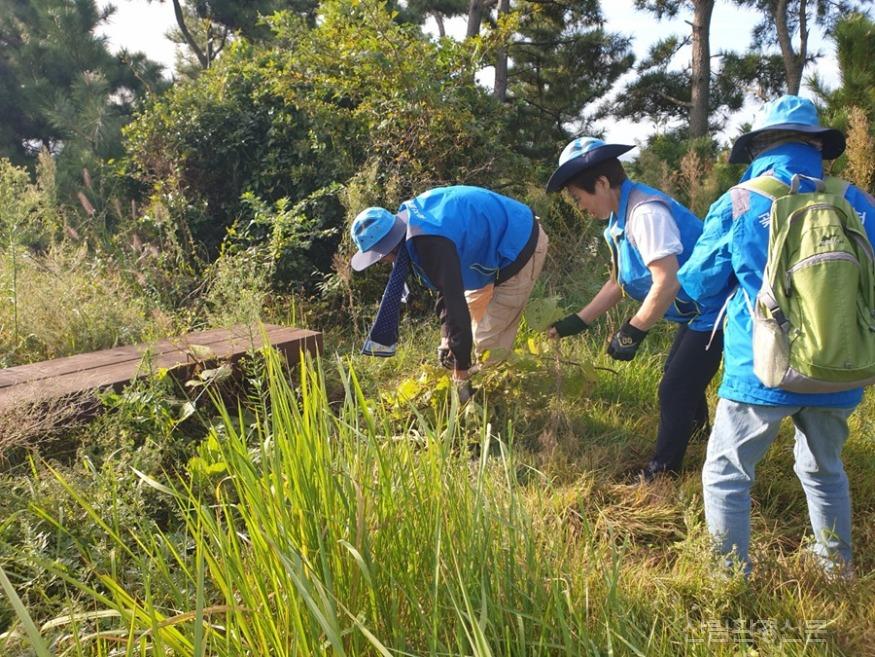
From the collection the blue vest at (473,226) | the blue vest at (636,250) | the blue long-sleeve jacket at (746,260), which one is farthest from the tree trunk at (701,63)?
the blue long-sleeve jacket at (746,260)

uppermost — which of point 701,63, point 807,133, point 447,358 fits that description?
point 701,63

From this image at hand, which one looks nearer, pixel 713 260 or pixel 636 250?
pixel 713 260

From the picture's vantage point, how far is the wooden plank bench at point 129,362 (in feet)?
9.37

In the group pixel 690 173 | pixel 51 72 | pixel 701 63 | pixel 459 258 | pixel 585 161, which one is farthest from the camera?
pixel 51 72

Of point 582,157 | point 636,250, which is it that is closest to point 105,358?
point 582,157

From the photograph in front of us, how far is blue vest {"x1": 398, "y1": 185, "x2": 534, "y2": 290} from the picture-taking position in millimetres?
3254

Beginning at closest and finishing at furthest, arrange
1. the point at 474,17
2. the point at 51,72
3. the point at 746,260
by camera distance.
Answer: the point at 746,260
the point at 474,17
the point at 51,72

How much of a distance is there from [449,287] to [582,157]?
2.63ft

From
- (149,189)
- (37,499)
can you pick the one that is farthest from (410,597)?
(149,189)

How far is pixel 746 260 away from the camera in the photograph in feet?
6.29

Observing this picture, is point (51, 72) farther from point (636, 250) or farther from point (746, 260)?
point (746, 260)

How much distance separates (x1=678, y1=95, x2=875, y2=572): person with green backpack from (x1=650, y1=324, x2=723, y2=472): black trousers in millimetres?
542

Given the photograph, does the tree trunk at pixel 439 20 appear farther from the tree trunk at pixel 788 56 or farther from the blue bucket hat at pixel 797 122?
the blue bucket hat at pixel 797 122

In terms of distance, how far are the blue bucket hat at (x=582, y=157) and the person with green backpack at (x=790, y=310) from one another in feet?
1.67
